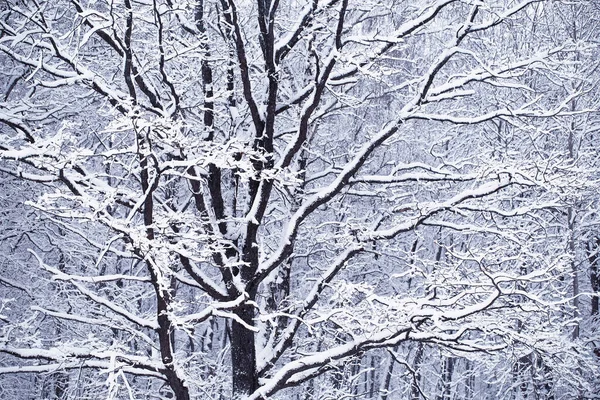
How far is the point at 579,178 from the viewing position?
6285 mm

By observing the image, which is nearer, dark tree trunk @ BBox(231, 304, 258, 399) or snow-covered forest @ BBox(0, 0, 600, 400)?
snow-covered forest @ BBox(0, 0, 600, 400)

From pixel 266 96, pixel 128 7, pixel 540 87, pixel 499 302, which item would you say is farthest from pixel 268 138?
pixel 540 87

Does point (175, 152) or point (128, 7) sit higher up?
point (128, 7)

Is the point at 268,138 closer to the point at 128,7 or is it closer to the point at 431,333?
the point at 128,7

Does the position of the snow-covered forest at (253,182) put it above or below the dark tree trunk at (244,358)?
above

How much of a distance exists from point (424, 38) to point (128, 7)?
890 centimetres

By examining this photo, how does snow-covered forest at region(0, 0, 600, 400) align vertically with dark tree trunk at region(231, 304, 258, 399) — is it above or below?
above

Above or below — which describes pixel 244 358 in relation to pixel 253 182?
below

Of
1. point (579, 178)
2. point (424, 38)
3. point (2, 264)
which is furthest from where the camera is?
point (424, 38)

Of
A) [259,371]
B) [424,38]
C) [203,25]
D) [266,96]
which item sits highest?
[424,38]

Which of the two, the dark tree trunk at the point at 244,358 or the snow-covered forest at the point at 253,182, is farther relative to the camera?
the dark tree trunk at the point at 244,358

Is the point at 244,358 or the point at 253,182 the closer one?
the point at 244,358

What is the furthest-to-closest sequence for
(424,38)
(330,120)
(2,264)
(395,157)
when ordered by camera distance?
1. (395,157)
2. (424,38)
3. (330,120)
4. (2,264)

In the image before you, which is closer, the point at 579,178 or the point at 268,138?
the point at 579,178
